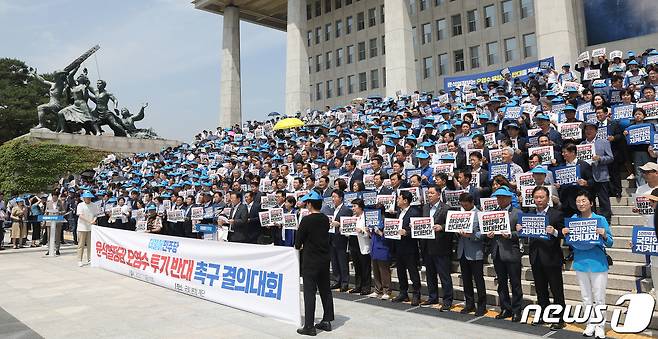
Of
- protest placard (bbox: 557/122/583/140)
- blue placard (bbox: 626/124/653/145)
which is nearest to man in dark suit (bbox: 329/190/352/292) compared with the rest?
protest placard (bbox: 557/122/583/140)

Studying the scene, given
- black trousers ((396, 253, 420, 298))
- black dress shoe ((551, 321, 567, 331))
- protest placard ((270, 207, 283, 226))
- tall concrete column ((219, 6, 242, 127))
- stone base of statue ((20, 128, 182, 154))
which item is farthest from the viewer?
tall concrete column ((219, 6, 242, 127))

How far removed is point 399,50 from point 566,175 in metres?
28.5

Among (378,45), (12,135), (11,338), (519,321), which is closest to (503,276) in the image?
(519,321)

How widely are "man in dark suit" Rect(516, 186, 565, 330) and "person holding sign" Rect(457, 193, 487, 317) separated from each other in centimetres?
79

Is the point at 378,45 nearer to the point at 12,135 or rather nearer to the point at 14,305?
the point at 14,305

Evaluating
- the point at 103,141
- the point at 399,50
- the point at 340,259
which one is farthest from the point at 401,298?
the point at 103,141

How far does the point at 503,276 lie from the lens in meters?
7.46

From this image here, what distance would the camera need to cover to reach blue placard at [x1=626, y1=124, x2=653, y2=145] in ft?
30.0

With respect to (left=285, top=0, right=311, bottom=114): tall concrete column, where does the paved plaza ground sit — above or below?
below

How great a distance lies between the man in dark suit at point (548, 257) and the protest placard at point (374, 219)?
2.67m

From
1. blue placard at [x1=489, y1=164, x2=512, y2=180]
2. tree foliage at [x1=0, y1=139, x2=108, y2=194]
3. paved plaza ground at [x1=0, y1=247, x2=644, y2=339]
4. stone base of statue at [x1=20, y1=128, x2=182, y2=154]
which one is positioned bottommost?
paved plaza ground at [x1=0, y1=247, x2=644, y2=339]

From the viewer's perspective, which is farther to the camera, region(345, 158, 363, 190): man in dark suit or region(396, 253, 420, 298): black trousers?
region(345, 158, 363, 190): man in dark suit

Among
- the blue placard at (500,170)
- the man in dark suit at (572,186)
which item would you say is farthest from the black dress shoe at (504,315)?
the blue placard at (500,170)

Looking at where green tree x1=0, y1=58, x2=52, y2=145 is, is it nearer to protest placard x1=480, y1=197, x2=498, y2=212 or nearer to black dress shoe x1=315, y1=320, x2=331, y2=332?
black dress shoe x1=315, y1=320, x2=331, y2=332
